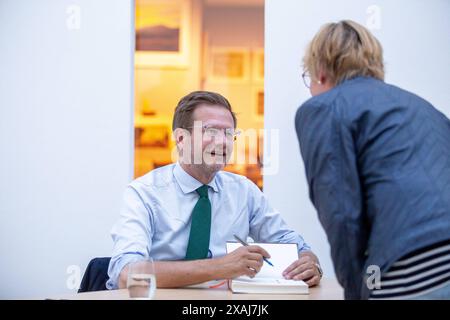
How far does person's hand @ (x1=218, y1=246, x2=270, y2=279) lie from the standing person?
58 cm

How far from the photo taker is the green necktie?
8.52 feet

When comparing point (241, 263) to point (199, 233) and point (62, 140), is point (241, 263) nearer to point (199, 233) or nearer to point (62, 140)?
point (199, 233)

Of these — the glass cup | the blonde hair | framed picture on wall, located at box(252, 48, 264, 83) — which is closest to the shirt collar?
the glass cup

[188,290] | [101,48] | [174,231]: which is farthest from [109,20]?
[188,290]

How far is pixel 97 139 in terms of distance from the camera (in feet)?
13.0

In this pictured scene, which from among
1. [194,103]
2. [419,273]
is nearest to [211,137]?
[194,103]

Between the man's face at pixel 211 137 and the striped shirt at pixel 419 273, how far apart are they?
1.22m

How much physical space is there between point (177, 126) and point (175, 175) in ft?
0.85

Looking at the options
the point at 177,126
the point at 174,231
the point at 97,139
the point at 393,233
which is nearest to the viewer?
the point at 393,233

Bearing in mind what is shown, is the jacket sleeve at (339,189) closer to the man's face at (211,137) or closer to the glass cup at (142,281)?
the glass cup at (142,281)

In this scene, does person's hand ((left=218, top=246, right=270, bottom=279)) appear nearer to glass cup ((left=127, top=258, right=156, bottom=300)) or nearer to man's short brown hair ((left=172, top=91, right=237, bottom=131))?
glass cup ((left=127, top=258, right=156, bottom=300))

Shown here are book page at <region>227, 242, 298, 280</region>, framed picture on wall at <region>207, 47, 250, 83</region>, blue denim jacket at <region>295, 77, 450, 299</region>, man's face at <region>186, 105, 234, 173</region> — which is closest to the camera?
blue denim jacket at <region>295, 77, 450, 299</region>

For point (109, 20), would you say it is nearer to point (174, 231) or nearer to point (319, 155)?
point (174, 231)

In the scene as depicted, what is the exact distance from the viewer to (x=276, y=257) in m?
2.39
